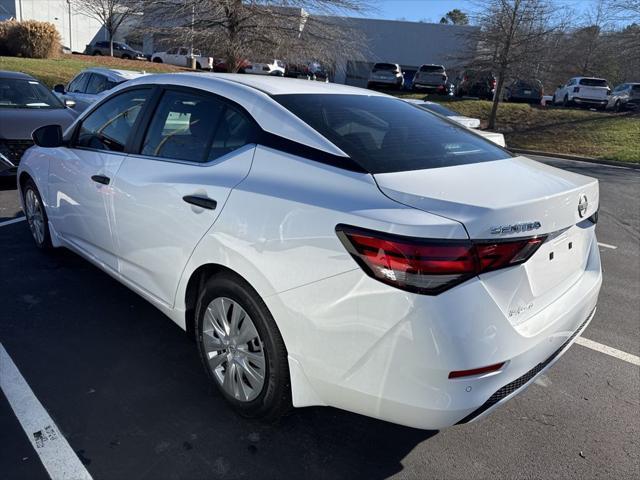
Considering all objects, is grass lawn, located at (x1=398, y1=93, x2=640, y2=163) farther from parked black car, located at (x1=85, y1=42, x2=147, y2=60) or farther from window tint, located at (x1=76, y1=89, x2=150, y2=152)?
parked black car, located at (x1=85, y1=42, x2=147, y2=60)

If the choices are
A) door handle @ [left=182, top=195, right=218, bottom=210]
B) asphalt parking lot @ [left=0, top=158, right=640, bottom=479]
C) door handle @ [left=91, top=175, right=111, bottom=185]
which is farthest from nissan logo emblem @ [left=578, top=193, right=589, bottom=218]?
door handle @ [left=91, top=175, right=111, bottom=185]

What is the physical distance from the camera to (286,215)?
7.50ft

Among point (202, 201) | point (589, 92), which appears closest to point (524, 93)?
point (589, 92)

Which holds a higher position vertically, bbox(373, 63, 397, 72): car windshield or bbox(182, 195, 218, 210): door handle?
bbox(373, 63, 397, 72): car windshield

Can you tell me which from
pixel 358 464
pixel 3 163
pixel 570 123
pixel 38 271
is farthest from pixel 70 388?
pixel 570 123

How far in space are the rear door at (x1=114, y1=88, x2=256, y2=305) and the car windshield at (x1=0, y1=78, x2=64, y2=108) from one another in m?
6.01

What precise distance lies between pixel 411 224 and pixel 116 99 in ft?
8.87

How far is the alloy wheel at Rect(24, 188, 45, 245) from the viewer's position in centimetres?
469

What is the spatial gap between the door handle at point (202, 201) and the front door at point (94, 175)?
0.90 metres

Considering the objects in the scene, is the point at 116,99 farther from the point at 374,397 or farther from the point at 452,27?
the point at 452,27

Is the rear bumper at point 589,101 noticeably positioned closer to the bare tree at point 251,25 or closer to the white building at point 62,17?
the bare tree at point 251,25

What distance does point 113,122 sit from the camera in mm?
3689

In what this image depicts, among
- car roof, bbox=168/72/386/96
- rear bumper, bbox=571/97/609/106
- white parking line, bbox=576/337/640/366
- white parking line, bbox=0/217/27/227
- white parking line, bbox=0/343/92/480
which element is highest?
rear bumper, bbox=571/97/609/106

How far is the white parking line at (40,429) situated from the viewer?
7.58 feet
